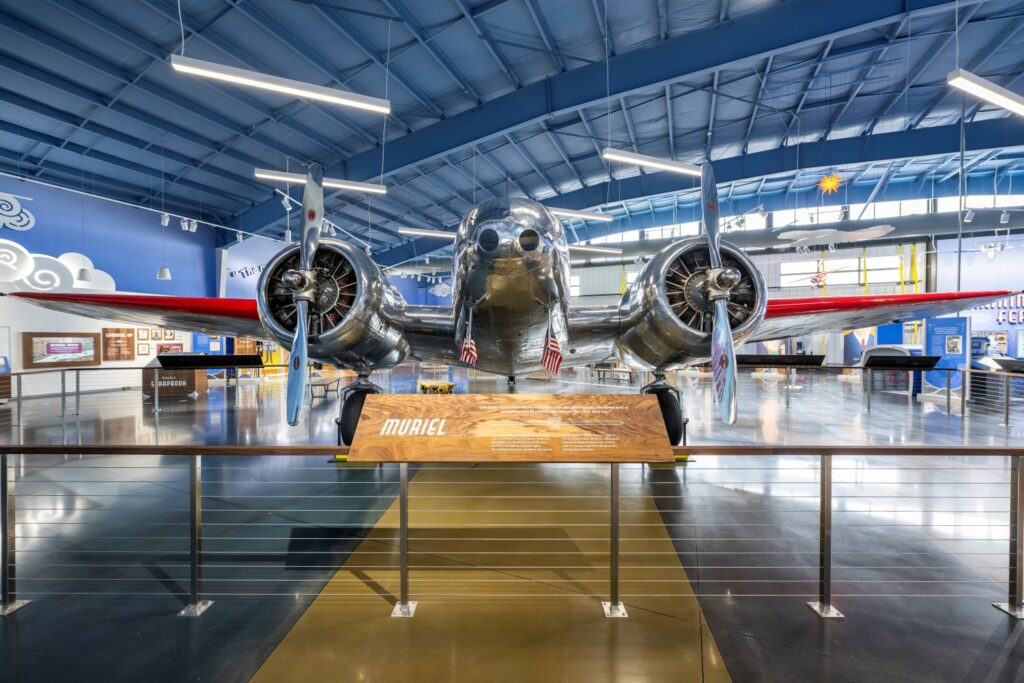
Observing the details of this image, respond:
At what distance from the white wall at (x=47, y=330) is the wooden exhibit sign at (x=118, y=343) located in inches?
6.8

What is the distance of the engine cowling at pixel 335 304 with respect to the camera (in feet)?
16.1

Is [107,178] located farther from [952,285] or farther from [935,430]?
[952,285]

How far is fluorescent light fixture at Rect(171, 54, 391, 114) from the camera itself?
18.5ft

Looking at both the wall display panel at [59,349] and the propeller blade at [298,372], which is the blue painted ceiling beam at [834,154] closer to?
the propeller blade at [298,372]

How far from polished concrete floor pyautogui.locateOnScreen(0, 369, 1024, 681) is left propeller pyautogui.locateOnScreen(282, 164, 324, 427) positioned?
1386 millimetres

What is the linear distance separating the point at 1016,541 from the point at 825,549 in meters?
1.14

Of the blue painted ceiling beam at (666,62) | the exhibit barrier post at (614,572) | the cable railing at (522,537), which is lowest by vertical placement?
the cable railing at (522,537)

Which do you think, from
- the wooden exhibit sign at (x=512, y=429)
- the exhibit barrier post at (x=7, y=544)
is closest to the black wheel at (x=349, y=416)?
the exhibit barrier post at (x=7, y=544)

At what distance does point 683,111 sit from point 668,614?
14622 mm

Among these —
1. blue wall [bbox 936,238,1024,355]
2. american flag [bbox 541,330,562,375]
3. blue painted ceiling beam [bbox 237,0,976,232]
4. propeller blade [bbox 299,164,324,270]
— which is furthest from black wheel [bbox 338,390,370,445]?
blue wall [bbox 936,238,1024,355]

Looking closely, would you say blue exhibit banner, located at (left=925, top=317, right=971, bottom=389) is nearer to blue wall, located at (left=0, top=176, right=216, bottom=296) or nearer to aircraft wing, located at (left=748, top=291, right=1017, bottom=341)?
aircraft wing, located at (left=748, top=291, right=1017, bottom=341)

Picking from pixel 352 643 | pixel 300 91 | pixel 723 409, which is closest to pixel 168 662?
pixel 352 643

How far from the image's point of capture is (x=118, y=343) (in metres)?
15.7

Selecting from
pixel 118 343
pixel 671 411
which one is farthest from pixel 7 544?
pixel 118 343
